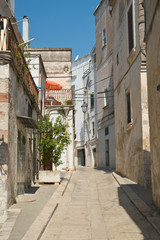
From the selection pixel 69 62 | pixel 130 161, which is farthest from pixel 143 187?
pixel 69 62

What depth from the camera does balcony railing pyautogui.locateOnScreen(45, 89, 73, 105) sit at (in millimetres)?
24188

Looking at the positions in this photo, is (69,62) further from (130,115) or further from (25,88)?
(25,88)

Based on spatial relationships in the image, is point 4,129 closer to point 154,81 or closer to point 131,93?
point 154,81

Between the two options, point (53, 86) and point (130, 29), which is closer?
point (130, 29)

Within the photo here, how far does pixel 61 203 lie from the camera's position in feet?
32.2

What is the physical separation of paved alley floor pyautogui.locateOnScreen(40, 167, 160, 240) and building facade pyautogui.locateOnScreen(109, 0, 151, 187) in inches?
85.4

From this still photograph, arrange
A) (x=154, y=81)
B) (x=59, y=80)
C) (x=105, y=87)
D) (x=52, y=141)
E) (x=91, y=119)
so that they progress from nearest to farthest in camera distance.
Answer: (x=154, y=81) < (x=52, y=141) < (x=105, y=87) < (x=59, y=80) < (x=91, y=119)

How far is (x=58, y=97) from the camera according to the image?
25.1 metres

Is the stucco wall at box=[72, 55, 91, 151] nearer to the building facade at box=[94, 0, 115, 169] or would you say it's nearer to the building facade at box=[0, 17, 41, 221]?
the building facade at box=[94, 0, 115, 169]

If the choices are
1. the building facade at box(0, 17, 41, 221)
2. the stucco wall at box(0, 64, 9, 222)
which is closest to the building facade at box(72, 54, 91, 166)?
the building facade at box(0, 17, 41, 221)

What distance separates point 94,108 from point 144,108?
1944 centimetres

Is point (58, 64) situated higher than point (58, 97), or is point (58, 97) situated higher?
point (58, 64)

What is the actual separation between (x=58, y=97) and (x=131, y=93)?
1171 cm

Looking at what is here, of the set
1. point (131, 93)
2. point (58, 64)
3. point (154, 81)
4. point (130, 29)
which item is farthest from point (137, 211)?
point (58, 64)
